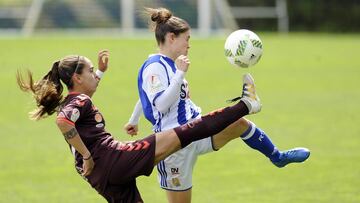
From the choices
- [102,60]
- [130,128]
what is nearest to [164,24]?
[102,60]

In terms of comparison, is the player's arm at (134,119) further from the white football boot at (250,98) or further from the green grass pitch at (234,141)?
the white football boot at (250,98)

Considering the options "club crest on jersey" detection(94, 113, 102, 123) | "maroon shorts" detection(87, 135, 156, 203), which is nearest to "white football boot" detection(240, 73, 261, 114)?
"maroon shorts" detection(87, 135, 156, 203)

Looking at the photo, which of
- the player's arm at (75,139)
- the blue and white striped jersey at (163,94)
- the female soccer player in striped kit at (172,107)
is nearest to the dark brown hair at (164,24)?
the female soccer player in striped kit at (172,107)

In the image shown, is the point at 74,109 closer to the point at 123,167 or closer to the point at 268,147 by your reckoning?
the point at 123,167

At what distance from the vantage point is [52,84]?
7.07 metres

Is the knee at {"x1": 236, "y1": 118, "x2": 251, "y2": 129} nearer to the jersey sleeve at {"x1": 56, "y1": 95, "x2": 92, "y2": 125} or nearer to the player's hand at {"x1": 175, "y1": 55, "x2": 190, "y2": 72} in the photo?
the player's hand at {"x1": 175, "y1": 55, "x2": 190, "y2": 72}

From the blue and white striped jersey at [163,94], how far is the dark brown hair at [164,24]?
8.1 inches

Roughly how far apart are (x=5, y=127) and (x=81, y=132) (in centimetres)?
782

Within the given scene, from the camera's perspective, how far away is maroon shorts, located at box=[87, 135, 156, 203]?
6723 millimetres

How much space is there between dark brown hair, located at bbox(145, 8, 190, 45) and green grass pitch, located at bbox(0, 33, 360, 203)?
1.41 m

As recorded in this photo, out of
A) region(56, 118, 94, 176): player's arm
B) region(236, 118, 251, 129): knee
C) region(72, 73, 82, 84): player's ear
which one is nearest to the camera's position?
region(56, 118, 94, 176): player's arm

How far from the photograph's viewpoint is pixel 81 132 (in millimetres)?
6867

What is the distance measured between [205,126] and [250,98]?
1.51 ft

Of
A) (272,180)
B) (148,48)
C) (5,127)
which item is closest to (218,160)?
(272,180)
